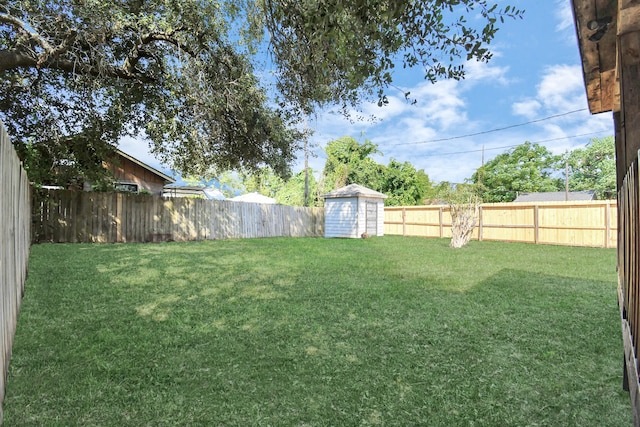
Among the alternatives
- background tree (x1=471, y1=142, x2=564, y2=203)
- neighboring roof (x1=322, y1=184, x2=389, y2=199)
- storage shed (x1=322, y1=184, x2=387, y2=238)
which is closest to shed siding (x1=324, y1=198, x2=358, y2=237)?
storage shed (x1=322, y1=184, x2=387, y2=238)

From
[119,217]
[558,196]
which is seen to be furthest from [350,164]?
[119,217]

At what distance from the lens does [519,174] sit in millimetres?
28312

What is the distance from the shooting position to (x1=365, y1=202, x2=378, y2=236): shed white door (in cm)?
1462

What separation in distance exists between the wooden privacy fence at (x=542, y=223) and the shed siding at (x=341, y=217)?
9.51 ft

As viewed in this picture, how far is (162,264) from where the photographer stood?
21.4ft

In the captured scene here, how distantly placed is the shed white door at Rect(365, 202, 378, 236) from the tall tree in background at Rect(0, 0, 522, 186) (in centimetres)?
630

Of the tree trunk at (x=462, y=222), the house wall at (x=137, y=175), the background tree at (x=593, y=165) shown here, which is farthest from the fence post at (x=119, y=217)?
the background tree at (x=593, y=165)

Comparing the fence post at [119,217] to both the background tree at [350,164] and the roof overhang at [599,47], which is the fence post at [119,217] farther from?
the background tree at [350,164]

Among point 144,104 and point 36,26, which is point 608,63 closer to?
point 36,26

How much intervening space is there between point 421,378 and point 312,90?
12.4 feet

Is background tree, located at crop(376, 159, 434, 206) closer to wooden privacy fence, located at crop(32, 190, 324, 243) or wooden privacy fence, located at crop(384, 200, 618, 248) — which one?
wooden privacy fence, located at crop(384, 200, 618, 248)

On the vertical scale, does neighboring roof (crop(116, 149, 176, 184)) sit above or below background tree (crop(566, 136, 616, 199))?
below

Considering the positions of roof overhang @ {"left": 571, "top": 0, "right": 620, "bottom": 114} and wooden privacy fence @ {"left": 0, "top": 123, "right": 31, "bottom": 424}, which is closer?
roof overhang @ {"left": 571, "top": 0, "right": 620, "bottom": 114}

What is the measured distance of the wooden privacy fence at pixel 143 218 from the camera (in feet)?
29.1
